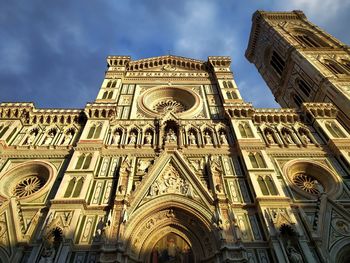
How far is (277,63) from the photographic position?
91.7 ft

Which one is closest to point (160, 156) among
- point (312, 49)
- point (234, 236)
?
point (234, 236)

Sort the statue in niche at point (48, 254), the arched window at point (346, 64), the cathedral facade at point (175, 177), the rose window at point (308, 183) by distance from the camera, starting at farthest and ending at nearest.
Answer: the arched window at point (346, 64), the rose window at point (308, 183), the cathedral facade at point (175, 177), the statue in niche at point (48, 254)

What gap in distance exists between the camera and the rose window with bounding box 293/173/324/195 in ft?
39.2

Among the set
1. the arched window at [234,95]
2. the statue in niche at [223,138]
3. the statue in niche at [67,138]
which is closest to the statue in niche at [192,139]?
the statue in niche at [223,138]

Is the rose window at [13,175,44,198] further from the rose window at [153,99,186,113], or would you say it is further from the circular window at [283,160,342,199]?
the circular window at [283,160,342,199]

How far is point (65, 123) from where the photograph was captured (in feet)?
48.6

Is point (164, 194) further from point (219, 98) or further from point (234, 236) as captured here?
point (219, 98)

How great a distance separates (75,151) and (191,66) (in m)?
11.8

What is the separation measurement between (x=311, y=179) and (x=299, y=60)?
520 inches

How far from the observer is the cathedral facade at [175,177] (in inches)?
363

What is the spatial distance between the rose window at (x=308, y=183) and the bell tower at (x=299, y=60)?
5887 mm

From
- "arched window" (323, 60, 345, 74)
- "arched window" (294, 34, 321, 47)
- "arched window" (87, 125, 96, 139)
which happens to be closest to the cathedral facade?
"arched window" (87, 125, 96, 139)

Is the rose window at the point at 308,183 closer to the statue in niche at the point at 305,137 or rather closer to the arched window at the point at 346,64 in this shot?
the statue in niche at the point at 305,137

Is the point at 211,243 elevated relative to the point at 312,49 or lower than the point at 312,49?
lower
